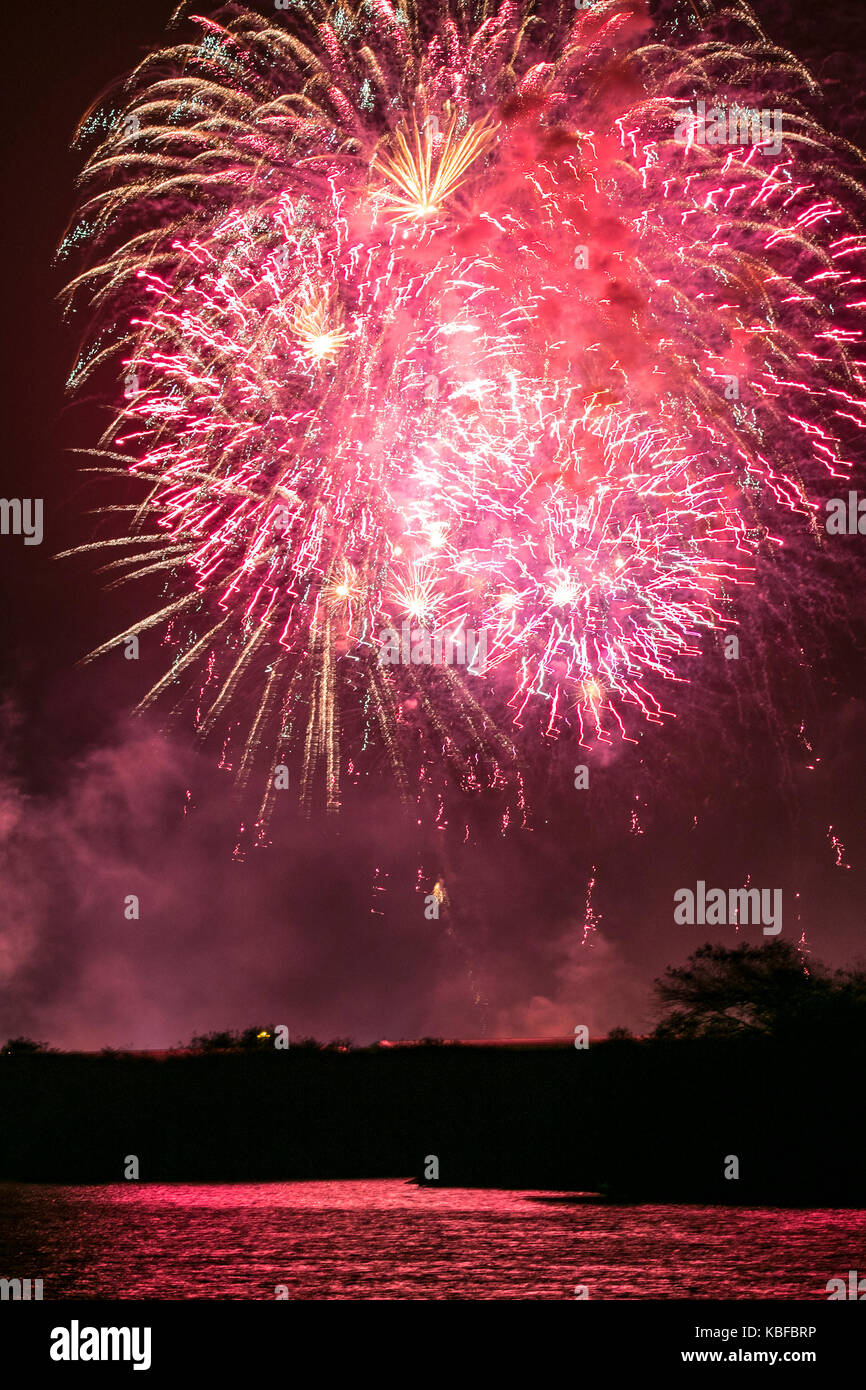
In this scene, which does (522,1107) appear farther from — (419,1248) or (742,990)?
(419,1248)

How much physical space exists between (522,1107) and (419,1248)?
1129cm

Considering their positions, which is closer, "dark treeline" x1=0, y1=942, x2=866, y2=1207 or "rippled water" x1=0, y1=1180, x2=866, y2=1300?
"rippled water" x1=0, y1=1180, x2=866, y2=1300

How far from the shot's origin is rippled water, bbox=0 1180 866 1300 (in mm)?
9273

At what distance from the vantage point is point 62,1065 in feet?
85.3

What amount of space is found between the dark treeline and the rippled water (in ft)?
8.16

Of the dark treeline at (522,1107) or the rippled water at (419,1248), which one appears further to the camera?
the dark treeline at (522,1107)

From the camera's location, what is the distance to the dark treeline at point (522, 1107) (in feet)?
59.3

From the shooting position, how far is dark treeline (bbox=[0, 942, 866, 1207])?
18062 millimetres

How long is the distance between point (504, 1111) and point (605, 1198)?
5584mm

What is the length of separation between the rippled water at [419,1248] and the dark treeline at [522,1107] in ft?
8.16

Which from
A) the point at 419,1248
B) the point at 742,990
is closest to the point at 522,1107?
the point at 742,990

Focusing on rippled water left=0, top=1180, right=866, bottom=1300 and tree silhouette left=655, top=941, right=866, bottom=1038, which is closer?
rippled water left=0, top=1180, right=866, bottom=1300

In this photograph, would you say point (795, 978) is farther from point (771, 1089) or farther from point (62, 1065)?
point (62, 1065)

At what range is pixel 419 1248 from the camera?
1138 cm
